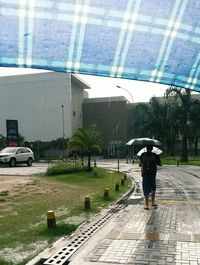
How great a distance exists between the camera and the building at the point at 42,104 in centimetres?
7338

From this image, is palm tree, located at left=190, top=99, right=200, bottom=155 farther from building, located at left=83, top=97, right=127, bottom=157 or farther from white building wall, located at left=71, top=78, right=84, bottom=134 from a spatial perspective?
white building wall, located at left=71, top=78, right=84, bottom=134

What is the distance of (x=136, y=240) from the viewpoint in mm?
7512

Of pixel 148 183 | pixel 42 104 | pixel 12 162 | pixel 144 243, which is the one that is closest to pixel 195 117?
pixel 12 162

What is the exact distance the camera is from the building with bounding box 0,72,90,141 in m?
73.4

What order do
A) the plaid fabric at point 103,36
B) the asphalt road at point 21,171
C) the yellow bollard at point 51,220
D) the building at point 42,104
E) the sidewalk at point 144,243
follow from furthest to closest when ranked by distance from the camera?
the building at point 42,104 < the asphalt road at point 21,171 < the yellow bollard at point 51,220 < the sidewalk at point 144,243 < the plaid fabric at point 103,36

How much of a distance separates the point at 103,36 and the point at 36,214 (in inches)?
218

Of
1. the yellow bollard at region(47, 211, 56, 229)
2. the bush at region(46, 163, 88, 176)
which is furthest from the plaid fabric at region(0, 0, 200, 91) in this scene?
Answer: the bush at region(46, 163, 88, 176)

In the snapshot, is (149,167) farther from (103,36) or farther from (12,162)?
(12,162)

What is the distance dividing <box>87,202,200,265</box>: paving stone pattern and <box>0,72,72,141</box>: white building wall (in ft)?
208

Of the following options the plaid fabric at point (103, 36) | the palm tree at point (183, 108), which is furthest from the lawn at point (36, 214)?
the palm tree at point (183, 108)

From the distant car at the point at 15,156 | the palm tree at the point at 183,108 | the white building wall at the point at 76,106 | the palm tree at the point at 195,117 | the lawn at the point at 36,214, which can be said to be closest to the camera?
the lawn at the point at 36,214

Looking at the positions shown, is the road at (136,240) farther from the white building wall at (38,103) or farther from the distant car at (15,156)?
the white building wall at (38,103)

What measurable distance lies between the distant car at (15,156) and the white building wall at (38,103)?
39.0 meters

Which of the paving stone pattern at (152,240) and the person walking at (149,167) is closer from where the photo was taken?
the paving stone pattern at (152,240)
